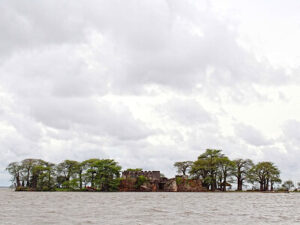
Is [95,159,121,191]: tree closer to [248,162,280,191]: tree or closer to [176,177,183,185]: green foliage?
[176,177,183,185]: green foliage

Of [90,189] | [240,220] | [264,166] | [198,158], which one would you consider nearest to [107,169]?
[90,189]

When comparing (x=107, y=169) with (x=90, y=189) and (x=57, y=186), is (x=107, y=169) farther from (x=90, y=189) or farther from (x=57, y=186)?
(x=57, y=186)

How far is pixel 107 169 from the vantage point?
141375 millimetres

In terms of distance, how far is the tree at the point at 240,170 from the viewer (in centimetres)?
15325

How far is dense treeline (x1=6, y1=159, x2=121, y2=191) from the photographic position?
142m

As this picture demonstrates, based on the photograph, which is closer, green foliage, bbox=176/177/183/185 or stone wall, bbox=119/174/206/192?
stone wall, bbox=119/174/206/192

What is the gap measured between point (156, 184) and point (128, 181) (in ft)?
41.1

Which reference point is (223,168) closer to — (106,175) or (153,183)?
(153,183)

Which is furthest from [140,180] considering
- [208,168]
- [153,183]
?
[208,168]

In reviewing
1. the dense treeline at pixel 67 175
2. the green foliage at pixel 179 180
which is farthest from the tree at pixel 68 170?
the green foliage at pixel 179 180

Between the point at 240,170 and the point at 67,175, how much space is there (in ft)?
243

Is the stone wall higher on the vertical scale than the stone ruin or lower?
lower

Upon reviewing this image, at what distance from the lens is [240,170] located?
6078 inches

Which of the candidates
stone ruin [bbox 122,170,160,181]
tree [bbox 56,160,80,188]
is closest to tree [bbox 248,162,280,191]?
stone ruin [bbox 122,170,160,181]
